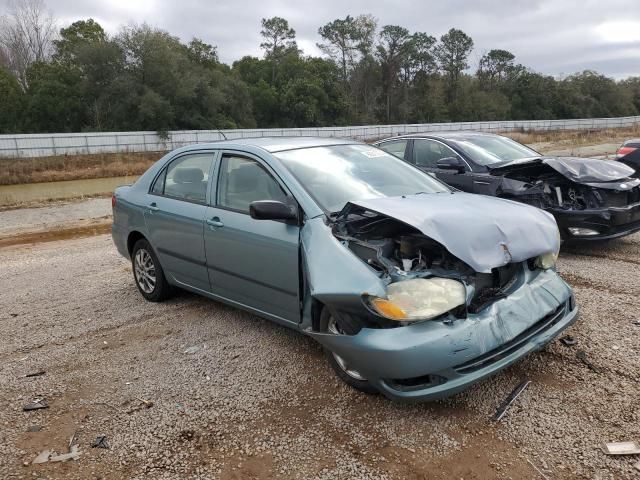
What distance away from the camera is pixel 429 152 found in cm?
788

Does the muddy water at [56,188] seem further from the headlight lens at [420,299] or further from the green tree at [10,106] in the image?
the green tree at [10,106]

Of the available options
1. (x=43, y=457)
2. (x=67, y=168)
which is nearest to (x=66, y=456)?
(x=43, y=457)

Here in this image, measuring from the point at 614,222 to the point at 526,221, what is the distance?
11.1ft

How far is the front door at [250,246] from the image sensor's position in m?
3.59

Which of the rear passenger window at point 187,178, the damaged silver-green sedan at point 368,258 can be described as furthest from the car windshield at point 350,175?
the rear passenger window at point 187,178

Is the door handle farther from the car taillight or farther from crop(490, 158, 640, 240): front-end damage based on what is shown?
the car taillight

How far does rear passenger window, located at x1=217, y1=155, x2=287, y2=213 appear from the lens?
3920 mm

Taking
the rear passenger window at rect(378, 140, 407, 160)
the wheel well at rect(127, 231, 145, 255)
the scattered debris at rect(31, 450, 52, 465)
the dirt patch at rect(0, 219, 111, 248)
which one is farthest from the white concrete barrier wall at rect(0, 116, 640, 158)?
the scattered debris at rect(31, 450, 52, 465)

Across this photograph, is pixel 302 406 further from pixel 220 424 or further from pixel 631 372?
pixel 631 372

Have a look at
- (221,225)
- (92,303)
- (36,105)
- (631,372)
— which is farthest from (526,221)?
(36,105)

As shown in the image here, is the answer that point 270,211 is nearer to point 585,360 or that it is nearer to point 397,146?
point 585,360

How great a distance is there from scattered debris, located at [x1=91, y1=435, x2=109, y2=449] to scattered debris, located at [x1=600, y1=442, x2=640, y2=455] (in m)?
2.73

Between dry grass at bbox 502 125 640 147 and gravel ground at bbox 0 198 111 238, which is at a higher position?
dry grass at bbox 502 125 640 147

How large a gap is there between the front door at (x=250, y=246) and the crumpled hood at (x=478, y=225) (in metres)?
0.61
